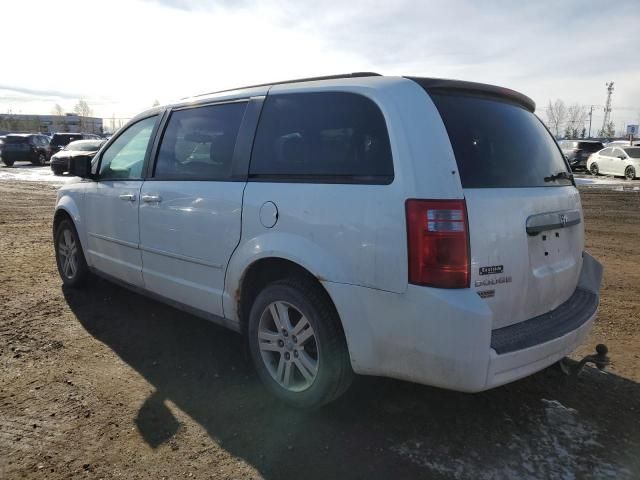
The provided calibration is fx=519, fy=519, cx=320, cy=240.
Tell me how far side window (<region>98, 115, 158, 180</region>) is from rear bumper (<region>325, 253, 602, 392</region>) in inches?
95.6

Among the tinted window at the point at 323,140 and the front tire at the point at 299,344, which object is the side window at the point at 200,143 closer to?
the tinted window at the point at 323,140

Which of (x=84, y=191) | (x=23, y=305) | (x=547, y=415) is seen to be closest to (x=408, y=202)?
(x=547, y=415)

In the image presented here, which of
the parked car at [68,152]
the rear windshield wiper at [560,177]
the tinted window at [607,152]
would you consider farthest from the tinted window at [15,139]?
the rear windshield wiper at [560,177]

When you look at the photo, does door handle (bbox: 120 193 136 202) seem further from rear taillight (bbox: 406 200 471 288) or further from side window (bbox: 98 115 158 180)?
rear taillight (bbox: 406 200 471 288)

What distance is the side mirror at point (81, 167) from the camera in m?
4.91

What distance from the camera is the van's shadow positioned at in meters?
2.63

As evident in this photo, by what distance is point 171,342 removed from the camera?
4.21m

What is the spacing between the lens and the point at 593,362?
328cm

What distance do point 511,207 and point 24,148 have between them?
3223 centimetres

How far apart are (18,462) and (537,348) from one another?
8.94 ft

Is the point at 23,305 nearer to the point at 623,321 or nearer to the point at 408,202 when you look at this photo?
the point at 408,202

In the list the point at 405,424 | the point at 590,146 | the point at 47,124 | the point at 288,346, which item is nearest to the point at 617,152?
the point at 590,146

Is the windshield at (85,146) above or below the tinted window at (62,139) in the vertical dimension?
below

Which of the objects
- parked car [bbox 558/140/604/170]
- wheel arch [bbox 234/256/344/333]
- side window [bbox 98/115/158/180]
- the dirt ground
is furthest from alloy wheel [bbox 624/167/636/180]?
wheel arch [bbox 234/256/344/333]
